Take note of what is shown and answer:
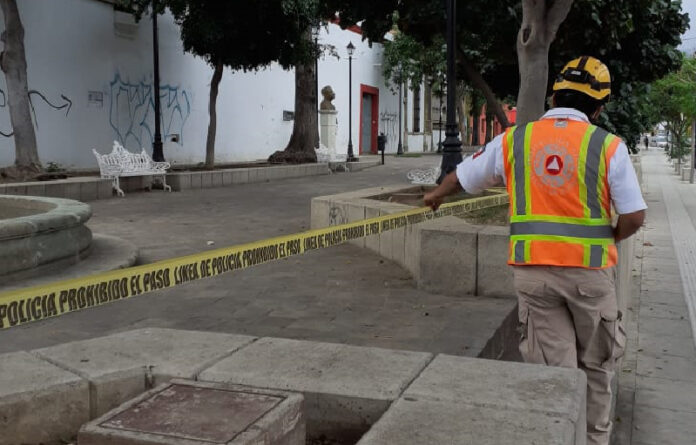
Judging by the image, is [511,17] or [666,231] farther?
[666,231]

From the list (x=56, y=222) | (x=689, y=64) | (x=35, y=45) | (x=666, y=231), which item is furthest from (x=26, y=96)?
(x=689, y=64)

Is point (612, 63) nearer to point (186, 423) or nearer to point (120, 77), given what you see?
point (186, 423)

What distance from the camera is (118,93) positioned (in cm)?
1911

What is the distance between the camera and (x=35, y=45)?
16500 mm

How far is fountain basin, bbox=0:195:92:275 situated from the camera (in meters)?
6.04

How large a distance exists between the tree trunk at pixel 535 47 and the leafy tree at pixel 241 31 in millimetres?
9546

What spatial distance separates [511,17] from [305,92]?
1242 centimetres

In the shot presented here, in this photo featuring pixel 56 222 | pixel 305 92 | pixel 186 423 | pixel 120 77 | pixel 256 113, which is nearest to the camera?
pixel 186 423

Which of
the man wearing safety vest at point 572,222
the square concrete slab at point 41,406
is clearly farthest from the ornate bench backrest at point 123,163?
the man wearing safety vest at point 572,222

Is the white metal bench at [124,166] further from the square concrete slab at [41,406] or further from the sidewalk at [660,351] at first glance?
the square concrete slab at [41,406]

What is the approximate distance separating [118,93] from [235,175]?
4140 mm

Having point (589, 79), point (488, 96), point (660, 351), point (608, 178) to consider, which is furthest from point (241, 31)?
point (608, 178)

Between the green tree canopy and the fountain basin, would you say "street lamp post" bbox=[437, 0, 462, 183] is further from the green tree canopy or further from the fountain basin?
the fountain basin

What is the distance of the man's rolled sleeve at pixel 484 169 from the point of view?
3.50 metres
